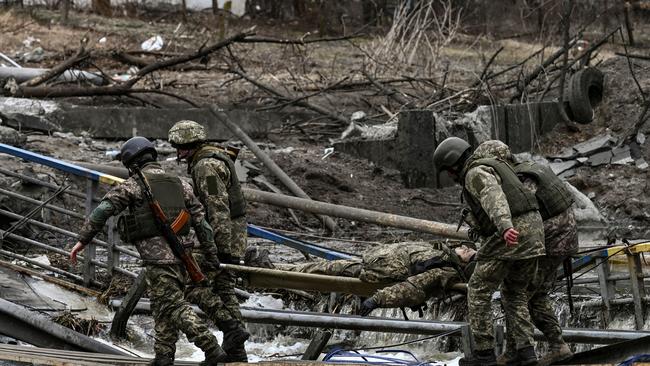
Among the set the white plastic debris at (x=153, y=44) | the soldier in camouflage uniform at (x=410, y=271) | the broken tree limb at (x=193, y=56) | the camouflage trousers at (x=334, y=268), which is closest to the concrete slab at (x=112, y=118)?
the broken tree limb at (x=193, y=56)

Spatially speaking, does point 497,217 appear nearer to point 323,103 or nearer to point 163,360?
point 163,360

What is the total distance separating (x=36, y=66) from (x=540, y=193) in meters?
16.2

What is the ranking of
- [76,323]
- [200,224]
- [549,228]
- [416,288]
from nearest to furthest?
[549,228] < [200,224] < [416,288] < [76,323]

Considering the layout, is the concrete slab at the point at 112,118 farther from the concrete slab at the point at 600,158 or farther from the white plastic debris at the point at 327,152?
the concrete slab at the point at 600,158

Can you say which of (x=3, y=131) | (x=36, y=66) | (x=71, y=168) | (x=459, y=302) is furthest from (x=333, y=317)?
(x=36, y=66)

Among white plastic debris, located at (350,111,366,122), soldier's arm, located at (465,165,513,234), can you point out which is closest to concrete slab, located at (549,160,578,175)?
white plastic debris, located at (350,111,366,122)

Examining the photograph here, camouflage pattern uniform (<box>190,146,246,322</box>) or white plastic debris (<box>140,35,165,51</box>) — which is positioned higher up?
camouflage pattern uniform (<box>190,146,246,322</box>)

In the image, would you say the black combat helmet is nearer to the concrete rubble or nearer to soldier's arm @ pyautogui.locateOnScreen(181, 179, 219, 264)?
soldier's arm @ pyautogui.locateOnScreen(181, 179, 219, 264)

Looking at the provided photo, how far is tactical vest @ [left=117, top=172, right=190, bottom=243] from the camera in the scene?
27.6 feet

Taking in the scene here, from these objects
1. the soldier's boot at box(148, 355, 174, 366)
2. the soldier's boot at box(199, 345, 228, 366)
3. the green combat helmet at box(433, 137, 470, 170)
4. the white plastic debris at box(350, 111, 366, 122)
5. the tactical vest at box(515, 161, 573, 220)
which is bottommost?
the white plastic debris at box(350, 111, 366, 122)

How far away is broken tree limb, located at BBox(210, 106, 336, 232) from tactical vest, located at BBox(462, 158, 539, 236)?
27.1 feet

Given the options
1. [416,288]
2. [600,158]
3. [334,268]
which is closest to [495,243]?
[416,288]

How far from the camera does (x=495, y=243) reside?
26.7ft

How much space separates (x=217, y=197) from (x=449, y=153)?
1.88 meters
